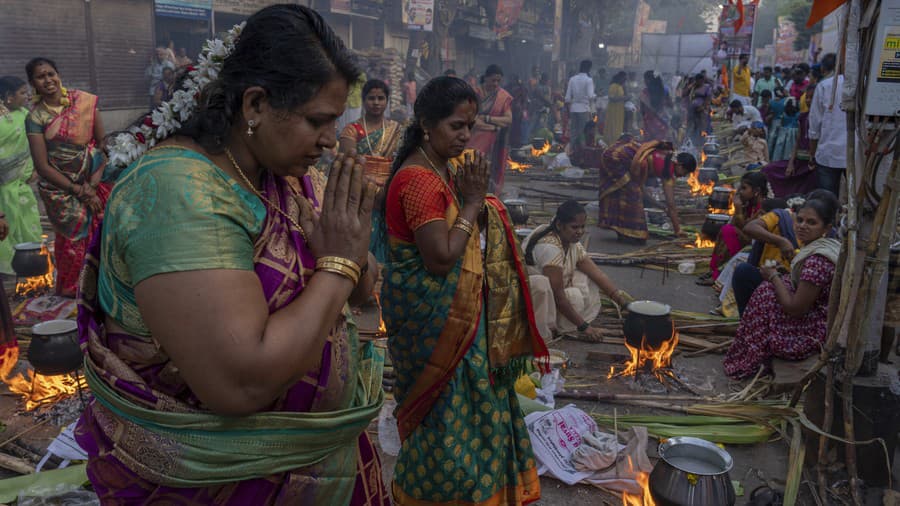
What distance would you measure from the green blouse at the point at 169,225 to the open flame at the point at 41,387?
3.43 metres

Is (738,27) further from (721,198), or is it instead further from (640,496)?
(640,496)

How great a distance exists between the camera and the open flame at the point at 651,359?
491 centimetres

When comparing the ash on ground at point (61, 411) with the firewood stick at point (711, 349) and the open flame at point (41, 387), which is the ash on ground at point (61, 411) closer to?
the open flame at point (41, 387)

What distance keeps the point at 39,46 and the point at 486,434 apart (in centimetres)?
1389

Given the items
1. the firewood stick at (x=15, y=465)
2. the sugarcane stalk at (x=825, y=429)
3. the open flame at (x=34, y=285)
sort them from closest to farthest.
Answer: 1. the sugarcane stalk at (x=825, y=429)
2. the firewood stick at (x=15, y=465)
3. the open flame at (x=34, y=285)

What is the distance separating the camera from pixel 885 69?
302cm

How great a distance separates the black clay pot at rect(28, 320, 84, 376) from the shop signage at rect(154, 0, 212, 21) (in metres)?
13.1

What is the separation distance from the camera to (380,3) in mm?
20156

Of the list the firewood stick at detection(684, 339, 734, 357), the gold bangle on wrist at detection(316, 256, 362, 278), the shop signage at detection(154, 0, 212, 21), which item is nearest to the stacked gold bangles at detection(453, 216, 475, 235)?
the gold bangle on wrist at detection(316, 256, 362, 278)

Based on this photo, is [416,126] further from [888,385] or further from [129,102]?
[129,102]

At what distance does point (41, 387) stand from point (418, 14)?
733 inches

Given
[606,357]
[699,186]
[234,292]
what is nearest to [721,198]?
[699,186]

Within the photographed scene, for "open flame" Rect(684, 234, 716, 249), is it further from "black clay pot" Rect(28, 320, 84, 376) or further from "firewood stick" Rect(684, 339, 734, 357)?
"black clay pot" Rect(28, 320, 84, 376)

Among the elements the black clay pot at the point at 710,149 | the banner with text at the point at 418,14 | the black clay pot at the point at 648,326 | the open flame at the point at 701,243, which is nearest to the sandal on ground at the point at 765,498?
the black clay pot at the point at 648,326
